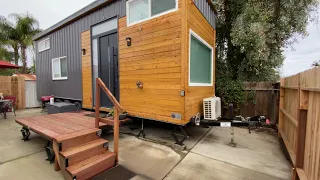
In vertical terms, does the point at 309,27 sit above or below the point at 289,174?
above

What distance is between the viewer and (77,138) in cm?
257

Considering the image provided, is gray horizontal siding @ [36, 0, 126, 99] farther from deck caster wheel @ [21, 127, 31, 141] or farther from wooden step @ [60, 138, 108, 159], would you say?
wooden step @ [60, 138, 108, 159]

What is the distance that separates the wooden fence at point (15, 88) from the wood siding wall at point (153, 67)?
750 cm

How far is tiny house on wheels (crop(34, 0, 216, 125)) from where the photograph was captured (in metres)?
3.31

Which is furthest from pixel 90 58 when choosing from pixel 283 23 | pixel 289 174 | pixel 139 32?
pixel 283 23

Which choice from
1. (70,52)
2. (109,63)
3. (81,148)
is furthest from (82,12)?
(81,148)

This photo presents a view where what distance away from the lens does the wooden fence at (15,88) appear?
304 inches

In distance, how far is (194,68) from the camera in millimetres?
3883

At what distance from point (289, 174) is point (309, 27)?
5698mm

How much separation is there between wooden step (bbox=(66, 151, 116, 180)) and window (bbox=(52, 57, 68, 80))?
5194mm

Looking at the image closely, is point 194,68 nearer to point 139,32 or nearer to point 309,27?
point 139,32

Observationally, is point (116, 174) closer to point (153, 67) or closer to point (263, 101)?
point (153, 67)

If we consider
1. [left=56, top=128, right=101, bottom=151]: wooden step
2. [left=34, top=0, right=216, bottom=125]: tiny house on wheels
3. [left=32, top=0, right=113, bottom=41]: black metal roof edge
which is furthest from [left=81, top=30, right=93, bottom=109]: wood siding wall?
[left=56, top=128, right=101, bottom=151]: wooden step

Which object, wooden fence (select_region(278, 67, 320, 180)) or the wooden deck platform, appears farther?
the wooden deck platform
